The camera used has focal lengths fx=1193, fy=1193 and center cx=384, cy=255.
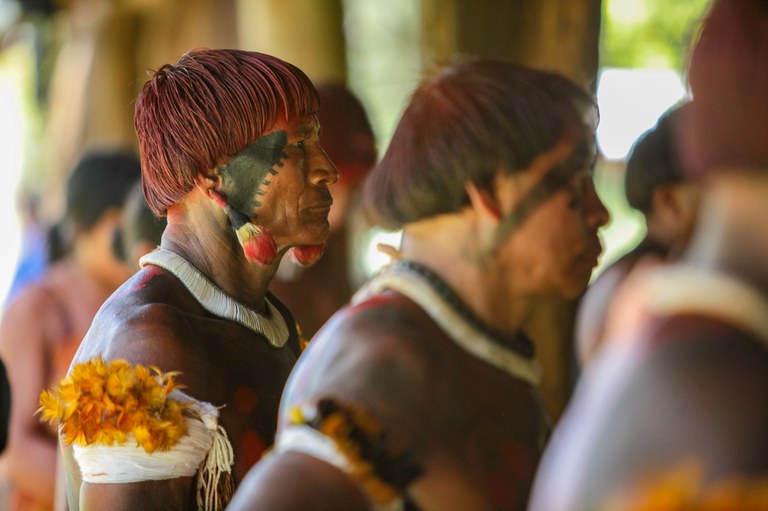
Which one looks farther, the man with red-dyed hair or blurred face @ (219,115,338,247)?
blurred face @ (219,115,338,247)

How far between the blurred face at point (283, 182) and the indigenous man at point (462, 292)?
244 mm

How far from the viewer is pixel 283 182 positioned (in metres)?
2.36

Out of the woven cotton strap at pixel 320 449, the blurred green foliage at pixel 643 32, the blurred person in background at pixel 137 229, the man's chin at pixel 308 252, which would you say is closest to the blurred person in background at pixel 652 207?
the man's chin at pixel 308 252

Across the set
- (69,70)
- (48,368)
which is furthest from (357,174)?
(69,70)

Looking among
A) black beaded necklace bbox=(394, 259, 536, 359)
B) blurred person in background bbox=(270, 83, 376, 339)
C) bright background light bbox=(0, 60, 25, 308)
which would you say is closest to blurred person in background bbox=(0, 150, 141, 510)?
blurred person in background bbox=(270, 83, 376, 339)

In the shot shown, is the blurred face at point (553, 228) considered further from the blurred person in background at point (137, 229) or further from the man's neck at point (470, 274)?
the blurred person in background at point (137, 229)

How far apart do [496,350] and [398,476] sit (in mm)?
312

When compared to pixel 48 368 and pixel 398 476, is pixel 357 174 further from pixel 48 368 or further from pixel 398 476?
pixel 398 476

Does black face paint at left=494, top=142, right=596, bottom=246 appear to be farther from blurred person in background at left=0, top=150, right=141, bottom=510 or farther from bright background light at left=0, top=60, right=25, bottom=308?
bright background light at left=0, top=60, right=25, bottom=308

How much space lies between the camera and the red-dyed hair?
230cm

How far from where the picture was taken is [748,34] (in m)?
1.39

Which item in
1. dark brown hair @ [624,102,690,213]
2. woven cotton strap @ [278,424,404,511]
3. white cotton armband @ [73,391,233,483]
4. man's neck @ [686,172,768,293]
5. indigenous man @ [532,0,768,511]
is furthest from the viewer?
dark brown hair @ [624,102,690,213]

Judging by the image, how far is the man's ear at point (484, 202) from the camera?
2023 millimetres

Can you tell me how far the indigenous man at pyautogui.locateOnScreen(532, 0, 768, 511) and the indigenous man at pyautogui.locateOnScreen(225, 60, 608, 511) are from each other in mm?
461
